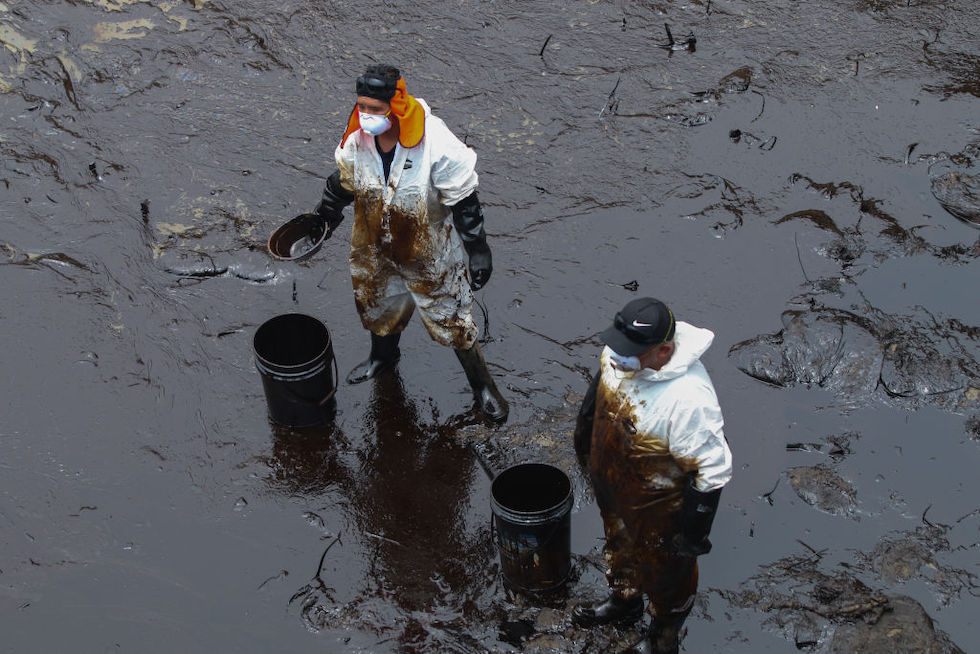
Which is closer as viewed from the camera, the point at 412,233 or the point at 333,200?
the point at 412,233

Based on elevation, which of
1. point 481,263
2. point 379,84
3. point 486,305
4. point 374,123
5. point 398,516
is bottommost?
point 398,516

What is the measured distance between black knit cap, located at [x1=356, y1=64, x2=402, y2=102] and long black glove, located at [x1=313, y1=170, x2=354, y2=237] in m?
0.70

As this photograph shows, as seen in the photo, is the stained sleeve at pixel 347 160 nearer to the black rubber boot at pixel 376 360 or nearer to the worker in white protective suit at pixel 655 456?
the black rubber boot at pixel 376 360

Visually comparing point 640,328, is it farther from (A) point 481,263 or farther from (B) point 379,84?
(B) point 379,84

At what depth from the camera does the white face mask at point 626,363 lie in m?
3.65

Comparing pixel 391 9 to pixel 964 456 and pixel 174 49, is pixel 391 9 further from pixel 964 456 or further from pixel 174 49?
pixel 964 456

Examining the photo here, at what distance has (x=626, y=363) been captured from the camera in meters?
3.68

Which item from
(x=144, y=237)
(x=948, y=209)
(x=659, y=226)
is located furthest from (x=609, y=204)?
(x=144, y=237)

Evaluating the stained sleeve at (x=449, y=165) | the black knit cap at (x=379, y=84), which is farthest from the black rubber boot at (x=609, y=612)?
the black knit cap at (x=379, y=84)

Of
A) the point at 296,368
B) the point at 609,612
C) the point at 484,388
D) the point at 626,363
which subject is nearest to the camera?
the point at 626,363

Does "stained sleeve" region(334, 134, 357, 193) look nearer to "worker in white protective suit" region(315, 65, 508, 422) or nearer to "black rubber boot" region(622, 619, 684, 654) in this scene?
"worker in white protective suit" region(315, 65, 508, 422)

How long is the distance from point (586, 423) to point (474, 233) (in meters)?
1.31

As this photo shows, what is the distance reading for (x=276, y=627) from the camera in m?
4.46

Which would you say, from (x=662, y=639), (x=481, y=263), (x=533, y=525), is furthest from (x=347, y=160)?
(x=662, y=639)
